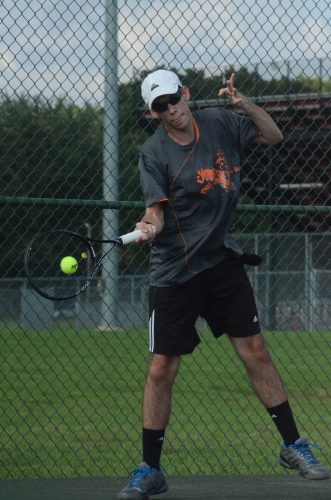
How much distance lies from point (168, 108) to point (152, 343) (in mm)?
1035

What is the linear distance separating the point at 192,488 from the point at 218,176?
63.3 inches

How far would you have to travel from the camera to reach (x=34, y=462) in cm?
815

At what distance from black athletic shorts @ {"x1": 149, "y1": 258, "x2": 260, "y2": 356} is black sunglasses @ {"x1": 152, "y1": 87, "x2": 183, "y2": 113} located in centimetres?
73

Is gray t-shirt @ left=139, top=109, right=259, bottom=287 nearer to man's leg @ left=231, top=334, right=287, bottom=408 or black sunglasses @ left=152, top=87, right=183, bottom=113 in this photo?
black sunglasses @ left=152, top=87, right=183, bottom=113

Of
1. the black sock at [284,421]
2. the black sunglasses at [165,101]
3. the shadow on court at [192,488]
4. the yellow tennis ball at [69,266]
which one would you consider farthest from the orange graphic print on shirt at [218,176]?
the shadow on court at [192,488]

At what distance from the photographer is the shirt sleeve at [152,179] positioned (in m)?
5.52

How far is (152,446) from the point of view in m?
5.80

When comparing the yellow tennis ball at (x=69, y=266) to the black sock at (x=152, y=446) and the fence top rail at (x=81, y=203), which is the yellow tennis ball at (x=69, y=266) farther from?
the fence top rail at (x=81, y=203)

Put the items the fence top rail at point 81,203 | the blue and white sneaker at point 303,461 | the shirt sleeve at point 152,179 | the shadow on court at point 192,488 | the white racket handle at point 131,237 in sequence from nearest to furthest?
the white racket handle at point 131,237 < the shirt sleeve at point 152,179 < the blue and white sneaker at point 303,461 < the shadow on court at point 192,488 < the fence top rail at point 81,203

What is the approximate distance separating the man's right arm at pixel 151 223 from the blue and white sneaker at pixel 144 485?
1.07m

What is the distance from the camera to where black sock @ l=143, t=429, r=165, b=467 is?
579 cm

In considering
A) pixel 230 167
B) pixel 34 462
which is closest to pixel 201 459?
pixel 34 462

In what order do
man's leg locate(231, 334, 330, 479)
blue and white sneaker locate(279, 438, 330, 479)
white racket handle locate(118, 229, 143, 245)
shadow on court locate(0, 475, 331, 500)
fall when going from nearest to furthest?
white racket handle locate(118, 229, 143, 245) → blue and white sneaker locate(279, 438, 330, 479) → man's leg locate(231, 334, 330, 479) → shadow on court locate(0, 475, 331, 500)

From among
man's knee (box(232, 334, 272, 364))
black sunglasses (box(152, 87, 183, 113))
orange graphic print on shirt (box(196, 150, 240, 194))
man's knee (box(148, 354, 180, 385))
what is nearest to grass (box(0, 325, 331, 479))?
man's knee (box(148, 354, 180, 385))
